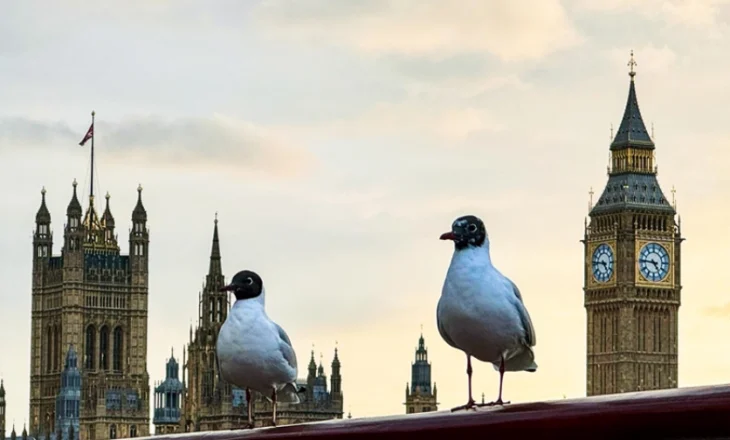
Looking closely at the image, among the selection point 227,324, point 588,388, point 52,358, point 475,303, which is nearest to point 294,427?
point 475,303

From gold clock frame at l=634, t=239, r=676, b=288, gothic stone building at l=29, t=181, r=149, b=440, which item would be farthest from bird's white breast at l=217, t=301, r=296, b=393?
gothic stone building at l=29, t=181, r=149, b=440

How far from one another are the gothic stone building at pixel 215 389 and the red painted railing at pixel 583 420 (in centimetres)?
13188

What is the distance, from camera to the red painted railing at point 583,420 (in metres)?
8.43

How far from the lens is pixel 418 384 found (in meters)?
145

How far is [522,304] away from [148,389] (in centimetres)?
17097

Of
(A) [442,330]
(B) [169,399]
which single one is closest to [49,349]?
(B) [169,399]

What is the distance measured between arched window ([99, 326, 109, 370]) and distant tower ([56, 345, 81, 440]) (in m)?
6.53

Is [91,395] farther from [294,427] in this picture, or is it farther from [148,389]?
[294,427]

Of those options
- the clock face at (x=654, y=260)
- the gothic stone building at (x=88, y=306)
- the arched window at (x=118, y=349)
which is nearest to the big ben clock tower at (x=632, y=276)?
the clock face at (x=654, y=260)

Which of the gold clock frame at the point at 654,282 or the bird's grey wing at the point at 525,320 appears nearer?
the bird's grey wing at the point at 525,320

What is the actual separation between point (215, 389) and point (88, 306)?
32.4 meters

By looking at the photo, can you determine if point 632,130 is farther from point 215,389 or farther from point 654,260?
point 215,389

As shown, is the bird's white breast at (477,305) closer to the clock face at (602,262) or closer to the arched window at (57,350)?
the clock face at (602,262)

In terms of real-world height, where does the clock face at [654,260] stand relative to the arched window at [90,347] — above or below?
above
